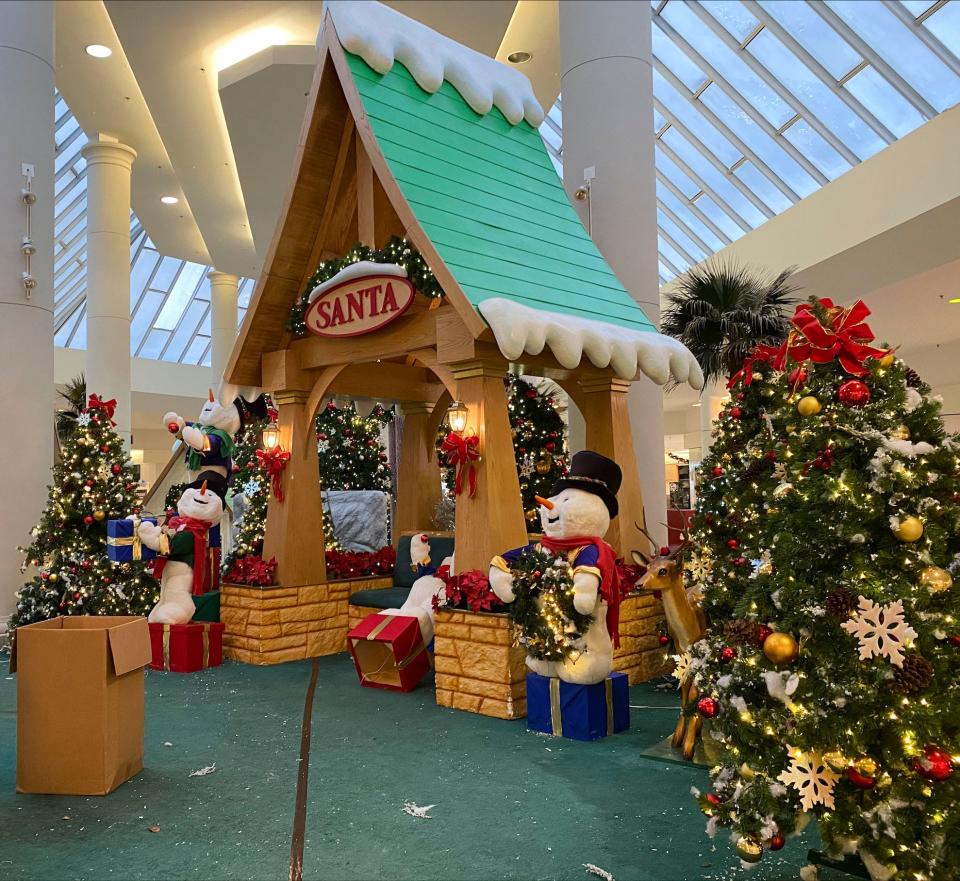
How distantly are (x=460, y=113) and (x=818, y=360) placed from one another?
14.9ft

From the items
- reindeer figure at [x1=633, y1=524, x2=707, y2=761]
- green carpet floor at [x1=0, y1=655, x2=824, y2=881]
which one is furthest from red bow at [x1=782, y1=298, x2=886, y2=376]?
reindeer figure at [x1=633, y1=524, x2=707, y2=761]

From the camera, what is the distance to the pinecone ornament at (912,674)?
2.48 meters

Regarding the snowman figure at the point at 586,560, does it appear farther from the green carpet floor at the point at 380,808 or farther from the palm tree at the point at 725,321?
the palm tree at the point at 725,321

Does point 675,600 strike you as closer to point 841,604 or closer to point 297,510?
point 841,604

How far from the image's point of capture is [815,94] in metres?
9.68

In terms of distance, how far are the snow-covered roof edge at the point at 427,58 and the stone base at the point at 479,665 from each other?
3.82 m

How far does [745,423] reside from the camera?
4871 millimetres

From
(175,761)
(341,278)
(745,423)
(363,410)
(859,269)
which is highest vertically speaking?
(859,269)

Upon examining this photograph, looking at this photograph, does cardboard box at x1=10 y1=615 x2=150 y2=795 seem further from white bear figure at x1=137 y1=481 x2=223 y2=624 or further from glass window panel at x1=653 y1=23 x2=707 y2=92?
glass window panel at x1=653 y1=23 x2=707 y2=92

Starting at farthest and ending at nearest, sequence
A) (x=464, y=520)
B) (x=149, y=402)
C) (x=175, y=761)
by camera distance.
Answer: (x=149, y=402) → (x=464, y=520) → (x=175, y=761)

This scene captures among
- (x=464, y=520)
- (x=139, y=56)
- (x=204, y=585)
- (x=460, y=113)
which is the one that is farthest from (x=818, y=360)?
(x=139, y=56)

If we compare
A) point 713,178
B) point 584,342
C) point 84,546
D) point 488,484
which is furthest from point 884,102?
point 84,546

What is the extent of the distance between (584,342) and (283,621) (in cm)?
322

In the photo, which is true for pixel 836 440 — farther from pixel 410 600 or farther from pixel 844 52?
pixel 844 52
